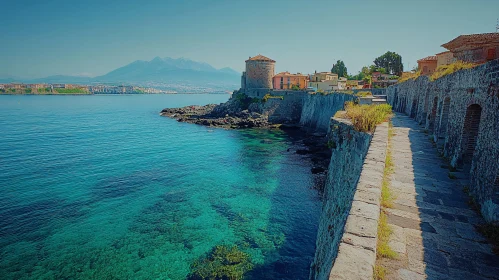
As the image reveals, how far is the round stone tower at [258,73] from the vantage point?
58625 mm

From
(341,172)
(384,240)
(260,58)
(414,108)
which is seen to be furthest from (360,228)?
(260,58)

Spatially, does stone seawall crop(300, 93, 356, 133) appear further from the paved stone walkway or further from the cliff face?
the paved stone walkway

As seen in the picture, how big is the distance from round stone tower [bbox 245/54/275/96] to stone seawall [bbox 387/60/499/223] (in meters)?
49.4

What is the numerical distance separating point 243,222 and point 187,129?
33207mm

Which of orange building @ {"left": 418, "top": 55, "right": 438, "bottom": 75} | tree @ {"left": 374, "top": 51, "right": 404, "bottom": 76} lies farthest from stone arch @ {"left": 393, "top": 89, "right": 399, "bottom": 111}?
tree @ {"left": 374, "top": 51, "right": 404, "bottom": 76}

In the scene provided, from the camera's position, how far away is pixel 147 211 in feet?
50.6

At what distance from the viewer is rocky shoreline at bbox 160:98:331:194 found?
24.2 meters

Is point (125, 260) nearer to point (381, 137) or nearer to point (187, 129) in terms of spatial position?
point (381, 137)

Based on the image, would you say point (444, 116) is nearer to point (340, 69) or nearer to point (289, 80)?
point (289, 80)

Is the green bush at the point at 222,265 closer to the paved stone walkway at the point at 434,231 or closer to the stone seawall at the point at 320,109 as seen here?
the paved stone walkway at the point at 434,231

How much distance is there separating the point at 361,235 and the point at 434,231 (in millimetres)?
1473

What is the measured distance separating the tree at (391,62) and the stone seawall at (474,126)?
171ft

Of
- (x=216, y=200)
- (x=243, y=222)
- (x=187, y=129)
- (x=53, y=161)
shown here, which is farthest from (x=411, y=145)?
(x=187, y=129)

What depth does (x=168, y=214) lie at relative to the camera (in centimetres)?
1510
